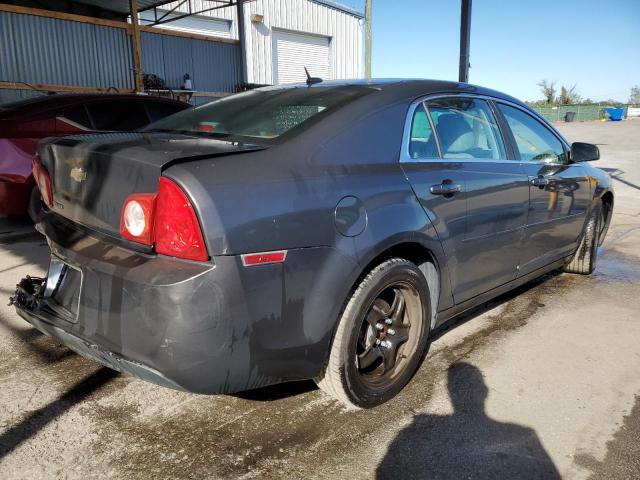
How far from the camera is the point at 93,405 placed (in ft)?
8.51

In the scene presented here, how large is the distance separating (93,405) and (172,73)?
42.1 ft

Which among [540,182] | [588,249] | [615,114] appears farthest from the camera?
[615,114]

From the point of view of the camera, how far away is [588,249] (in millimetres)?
4656

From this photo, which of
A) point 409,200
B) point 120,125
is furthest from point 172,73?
point 409,200

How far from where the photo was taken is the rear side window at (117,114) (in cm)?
626

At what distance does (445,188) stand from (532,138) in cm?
142

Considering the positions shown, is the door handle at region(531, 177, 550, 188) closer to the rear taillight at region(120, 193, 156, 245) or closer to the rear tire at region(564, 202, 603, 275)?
the rear tire at region(564, 202, 603, 275)

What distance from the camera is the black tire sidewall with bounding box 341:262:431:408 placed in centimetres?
233

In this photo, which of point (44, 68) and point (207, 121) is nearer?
point (207, 121)

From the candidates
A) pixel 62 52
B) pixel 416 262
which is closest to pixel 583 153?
pixel 416 262

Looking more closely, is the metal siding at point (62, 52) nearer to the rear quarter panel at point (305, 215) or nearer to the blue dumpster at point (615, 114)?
the rear quarter panel at point (305, 215)

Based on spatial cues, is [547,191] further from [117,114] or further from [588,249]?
[117,114]

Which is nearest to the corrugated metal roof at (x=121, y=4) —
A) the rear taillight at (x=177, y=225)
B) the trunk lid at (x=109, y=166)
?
the trunk lid at (x=109, y=166)

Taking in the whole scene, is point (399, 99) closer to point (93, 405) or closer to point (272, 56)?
point (93, 405)
